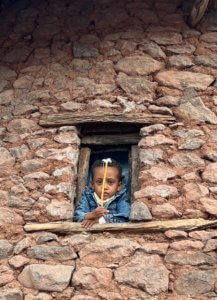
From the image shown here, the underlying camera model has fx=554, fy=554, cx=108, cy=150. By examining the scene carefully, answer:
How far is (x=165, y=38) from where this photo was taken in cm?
516

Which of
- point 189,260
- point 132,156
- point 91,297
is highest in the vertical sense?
point 132,156

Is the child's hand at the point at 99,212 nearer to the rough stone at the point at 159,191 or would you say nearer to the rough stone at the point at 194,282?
the rough stone at the point at 159,191

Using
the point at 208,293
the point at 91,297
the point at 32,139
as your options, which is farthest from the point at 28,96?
the point at 208,293

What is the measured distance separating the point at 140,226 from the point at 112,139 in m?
1.06

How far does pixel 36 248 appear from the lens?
3.87m

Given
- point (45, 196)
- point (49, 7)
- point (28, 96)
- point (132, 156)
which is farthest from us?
point (49, 7)

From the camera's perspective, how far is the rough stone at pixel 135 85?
4.77 m

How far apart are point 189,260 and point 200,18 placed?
253 cm

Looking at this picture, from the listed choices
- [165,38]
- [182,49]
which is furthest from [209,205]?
[165,38]

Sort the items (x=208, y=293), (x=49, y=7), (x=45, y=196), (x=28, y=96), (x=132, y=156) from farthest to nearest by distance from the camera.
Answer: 1. (x=49, y=7)
2. (x=28, y=96)
3. (x=132, y=156)
4. (x=45, y=196)
5. (x=208, y=293)

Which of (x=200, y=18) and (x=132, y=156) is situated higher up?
(x=200, y=18)

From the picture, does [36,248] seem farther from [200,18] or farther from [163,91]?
[200,18]

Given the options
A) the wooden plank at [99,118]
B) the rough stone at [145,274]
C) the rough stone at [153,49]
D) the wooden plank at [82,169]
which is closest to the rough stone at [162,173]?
the wooden plank at [99,118]

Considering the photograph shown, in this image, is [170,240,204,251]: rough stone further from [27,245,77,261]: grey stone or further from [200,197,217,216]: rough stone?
[27,245,77,261]: grey stone
